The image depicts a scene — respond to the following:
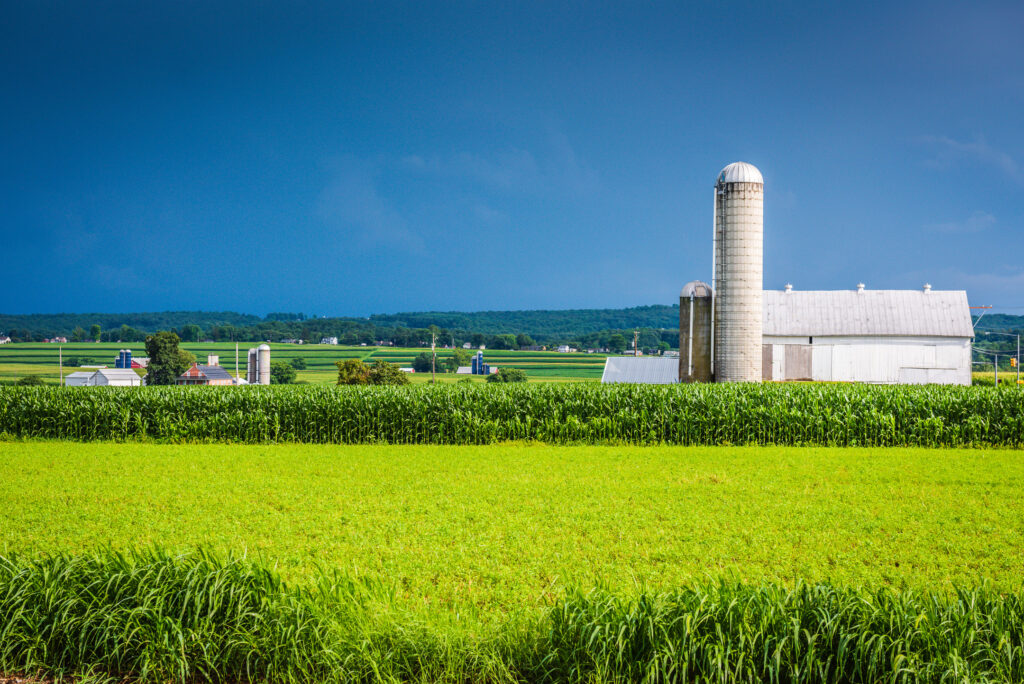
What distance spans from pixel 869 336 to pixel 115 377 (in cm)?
4281

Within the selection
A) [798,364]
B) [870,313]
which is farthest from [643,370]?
[870,313]

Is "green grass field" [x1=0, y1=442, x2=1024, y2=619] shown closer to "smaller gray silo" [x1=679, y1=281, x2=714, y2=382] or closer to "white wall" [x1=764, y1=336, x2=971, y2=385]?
"smaller gray silo" [x1=679, y1=281, x2=714, y2=382]

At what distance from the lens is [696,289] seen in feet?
92.8

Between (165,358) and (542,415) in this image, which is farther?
(165,358)

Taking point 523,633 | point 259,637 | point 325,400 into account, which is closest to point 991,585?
point 523,633

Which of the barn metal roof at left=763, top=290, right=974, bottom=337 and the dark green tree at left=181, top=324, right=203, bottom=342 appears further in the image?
the dark green tree at left=181, top=324, right=203, bottom=342

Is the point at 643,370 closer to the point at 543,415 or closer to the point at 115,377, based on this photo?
the point at 543,415

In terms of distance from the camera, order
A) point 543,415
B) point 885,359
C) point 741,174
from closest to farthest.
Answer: point 543,415
point 741,174
point 885,359

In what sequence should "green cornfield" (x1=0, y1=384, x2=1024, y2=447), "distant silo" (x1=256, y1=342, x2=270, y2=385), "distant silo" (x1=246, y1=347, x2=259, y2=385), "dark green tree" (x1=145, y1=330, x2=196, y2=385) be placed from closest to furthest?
"green cornfield" (x1=0, y1=384, x2=1024, y2=447)
"distant silo" (x1=256, y1=342, x2=270, y2=385)
"distant silo" (x1=246, y1=347, x2=259, y2=385)
"dark green tree" (x1=145, y1=330, x2=196, y2=385)

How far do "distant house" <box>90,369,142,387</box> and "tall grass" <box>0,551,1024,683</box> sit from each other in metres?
43.4

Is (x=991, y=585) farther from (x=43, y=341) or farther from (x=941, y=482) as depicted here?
(x=43, y=341)

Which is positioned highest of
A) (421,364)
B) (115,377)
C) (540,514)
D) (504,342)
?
(504,342)

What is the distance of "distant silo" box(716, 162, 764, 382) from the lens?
27.3 meters

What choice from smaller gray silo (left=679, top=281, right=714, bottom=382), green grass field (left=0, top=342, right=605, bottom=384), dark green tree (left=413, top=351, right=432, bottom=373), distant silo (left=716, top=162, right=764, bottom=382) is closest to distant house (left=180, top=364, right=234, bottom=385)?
smaller gray silo (left=679, top=281, right=714, bottom=382)
